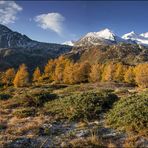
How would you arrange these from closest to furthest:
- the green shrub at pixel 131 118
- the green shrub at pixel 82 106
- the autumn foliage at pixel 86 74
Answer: the green shrub at pixel 131 118
the green shrub at pixel 82 106
the autumn foliage at pixel 86 74

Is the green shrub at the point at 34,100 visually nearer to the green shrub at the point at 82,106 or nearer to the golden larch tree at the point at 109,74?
the green shrub at the point at 82,106

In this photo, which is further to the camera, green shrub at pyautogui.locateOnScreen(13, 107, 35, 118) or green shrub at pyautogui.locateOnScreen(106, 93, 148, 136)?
green shrub at pyautogui.locateOnScreen(13, 107, 35, 118)

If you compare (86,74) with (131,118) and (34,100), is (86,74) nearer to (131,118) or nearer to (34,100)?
(34,100)

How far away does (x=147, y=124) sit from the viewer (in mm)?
13445

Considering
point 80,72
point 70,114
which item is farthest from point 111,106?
point 80,72

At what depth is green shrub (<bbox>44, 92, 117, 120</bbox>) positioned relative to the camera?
17.2 meters

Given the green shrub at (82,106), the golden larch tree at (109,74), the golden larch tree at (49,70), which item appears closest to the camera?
the green shrub at (82,106)

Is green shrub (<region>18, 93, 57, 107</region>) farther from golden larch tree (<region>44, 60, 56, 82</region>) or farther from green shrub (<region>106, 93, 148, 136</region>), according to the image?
golden larch tree (<region>44, 60, 56, 82</region>)

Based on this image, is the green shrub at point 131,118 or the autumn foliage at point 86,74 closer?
the green shrub at point 131,118

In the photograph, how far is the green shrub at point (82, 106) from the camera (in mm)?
17250

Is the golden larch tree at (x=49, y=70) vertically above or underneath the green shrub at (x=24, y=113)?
above

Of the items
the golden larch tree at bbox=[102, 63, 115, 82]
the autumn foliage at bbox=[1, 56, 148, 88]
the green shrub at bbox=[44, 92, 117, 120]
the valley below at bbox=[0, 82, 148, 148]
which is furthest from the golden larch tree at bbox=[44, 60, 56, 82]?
the green shrub at bbox=[44, 92, 117, 120]

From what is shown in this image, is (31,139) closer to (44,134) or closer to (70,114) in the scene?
(44,134)

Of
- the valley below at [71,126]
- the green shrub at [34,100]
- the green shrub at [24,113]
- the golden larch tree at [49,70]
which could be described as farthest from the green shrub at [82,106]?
the golden larch tree at [49,70]
